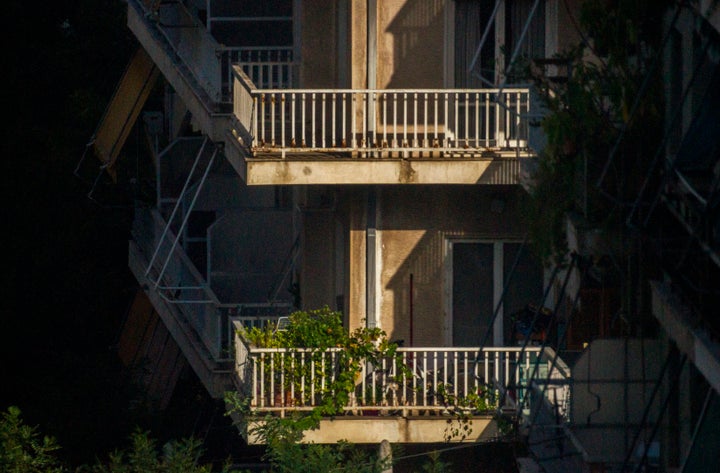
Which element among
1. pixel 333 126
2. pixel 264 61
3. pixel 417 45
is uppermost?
pixel 264 61

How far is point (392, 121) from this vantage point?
2256 cm

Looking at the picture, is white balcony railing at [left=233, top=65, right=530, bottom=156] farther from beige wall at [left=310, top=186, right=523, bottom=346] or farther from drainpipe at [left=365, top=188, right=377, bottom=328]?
drainpipe at [left=365, top=188, right=377, bottom=328]

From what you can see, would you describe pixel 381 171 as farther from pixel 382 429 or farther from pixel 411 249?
pixel 382 429

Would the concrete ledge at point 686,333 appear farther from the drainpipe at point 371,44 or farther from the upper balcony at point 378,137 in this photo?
the drainpipe at point 371,44

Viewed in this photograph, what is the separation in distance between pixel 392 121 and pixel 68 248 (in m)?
12.8

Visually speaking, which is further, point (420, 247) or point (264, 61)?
point (264, 61)

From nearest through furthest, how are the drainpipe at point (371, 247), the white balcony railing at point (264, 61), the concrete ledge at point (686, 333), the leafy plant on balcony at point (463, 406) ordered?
the concrete ledge at point (686, 333) → the leafy plant on balcony at point (463, 406) → the drainpipe at point (371, 247) → the white balcony railing at point (264, 61)

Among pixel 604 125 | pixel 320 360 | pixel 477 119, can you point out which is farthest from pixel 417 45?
pixel 604 125

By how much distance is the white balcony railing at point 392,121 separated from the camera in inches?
831

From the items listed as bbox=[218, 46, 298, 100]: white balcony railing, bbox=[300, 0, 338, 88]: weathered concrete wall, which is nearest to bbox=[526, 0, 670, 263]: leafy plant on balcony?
bbox=[218, 46, 298, 100]: white balcony railing

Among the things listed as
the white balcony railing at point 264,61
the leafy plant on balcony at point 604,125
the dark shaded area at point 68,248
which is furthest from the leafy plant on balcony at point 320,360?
the dark shaded area at point 68,248

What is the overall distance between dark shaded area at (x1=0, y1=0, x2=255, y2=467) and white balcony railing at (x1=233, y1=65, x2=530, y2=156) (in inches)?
303

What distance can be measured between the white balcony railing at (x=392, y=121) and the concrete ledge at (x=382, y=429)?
2.84 meters

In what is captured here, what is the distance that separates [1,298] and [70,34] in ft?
22.7
